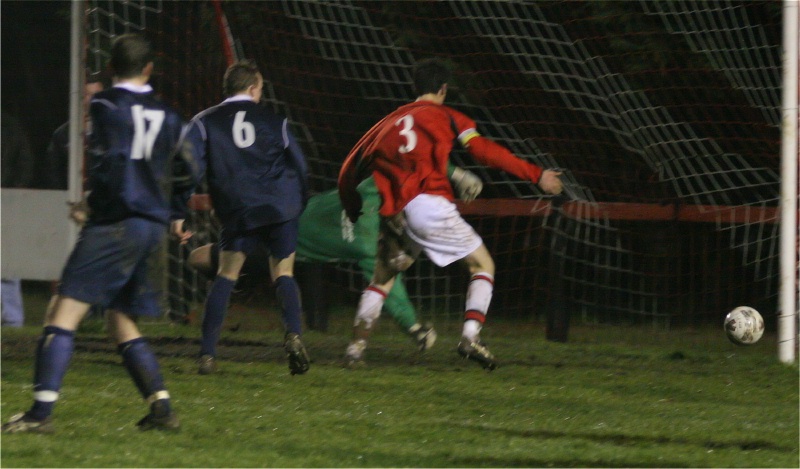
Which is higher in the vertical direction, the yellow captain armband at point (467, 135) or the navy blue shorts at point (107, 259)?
the yellow captain armband at point (467, 135)

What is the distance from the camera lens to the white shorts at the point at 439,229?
666cm

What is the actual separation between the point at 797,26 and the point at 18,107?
8.99 metres

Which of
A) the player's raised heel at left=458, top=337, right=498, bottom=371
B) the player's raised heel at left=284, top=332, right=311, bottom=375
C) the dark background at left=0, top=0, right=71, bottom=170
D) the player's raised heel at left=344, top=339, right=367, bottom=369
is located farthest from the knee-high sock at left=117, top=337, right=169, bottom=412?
the dark background at left=0, top=0, right=71, bottom=170

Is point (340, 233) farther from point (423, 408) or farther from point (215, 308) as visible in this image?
point (423, 408)

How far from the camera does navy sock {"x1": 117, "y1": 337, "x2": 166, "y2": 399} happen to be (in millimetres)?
4809

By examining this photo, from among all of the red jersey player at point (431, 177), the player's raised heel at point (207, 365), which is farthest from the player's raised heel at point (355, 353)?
the player's raised heel at point (207, 365)

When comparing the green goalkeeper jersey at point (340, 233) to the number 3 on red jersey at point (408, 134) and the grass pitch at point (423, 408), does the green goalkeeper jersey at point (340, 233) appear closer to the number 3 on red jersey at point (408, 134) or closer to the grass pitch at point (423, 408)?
the grass pitch at point (423, 408)

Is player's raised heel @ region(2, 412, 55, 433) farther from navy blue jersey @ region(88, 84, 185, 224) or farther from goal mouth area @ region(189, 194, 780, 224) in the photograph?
goal mouth area @ region(189, 194, 780, 224)

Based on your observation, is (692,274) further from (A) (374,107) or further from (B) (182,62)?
(B) (182,62)

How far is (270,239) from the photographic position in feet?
21.5

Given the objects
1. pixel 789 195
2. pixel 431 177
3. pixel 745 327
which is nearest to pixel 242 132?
pixel 431 177

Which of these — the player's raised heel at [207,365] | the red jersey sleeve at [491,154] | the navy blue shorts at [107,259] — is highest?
the red jersey sleeve at [491,154]

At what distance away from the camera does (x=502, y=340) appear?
889cm

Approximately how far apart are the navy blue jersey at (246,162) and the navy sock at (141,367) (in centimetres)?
168
